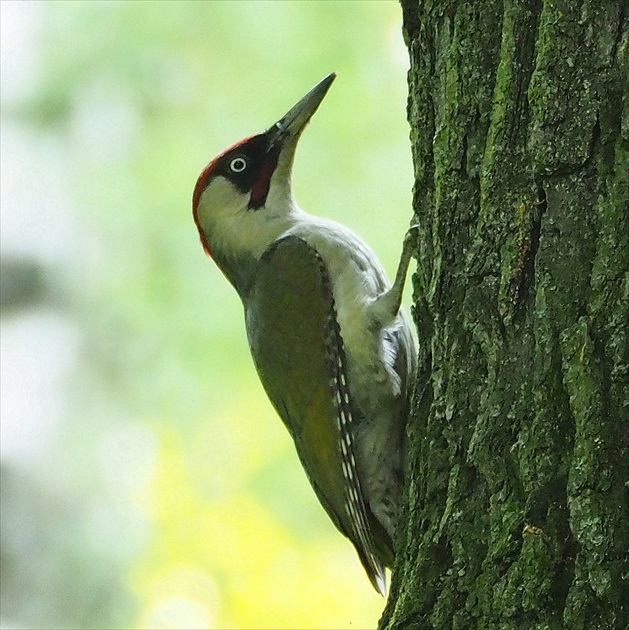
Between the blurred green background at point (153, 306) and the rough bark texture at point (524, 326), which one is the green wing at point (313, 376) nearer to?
the rough bark texture at point (524, 326)

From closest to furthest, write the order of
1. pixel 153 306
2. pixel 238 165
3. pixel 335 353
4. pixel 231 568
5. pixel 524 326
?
pixel 524 326 → pixel 335 353 → pixel 238 165 → pixel 231 568 → pixel 153 306

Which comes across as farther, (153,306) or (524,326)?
(153,306)

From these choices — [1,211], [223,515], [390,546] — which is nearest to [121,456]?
[223,515]

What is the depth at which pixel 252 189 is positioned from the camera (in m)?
3.13

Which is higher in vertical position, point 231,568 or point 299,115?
point 299,115

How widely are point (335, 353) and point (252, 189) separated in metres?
0.73

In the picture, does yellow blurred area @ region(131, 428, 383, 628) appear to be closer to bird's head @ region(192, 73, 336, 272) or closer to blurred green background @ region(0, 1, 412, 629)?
blurred green background @ region(0, 1, 412, 629)

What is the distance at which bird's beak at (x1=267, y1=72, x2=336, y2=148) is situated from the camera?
9.77 ft

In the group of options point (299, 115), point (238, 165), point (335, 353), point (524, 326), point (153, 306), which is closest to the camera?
point (524, 326)

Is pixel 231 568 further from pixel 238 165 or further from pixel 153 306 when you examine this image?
pixel 238 165

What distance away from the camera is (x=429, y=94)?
6.30 ft

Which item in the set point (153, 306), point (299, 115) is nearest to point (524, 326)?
point (299, 115)

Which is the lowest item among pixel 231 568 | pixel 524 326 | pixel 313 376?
pixel 524 326

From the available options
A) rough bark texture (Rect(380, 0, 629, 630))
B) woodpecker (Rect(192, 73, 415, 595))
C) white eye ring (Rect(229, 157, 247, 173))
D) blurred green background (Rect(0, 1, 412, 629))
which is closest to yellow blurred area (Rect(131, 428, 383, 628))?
blurred green background (Rect(0, 1, 412, 629))
